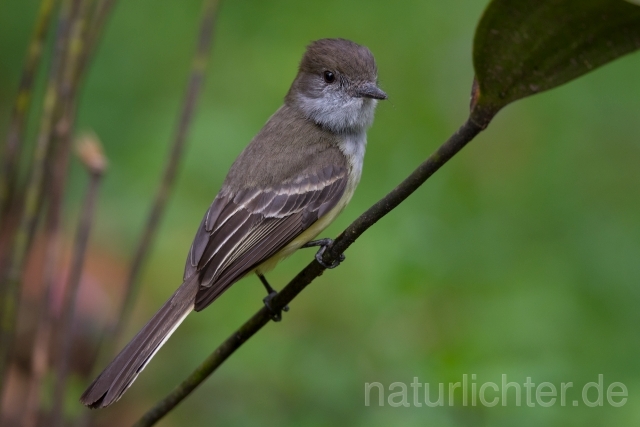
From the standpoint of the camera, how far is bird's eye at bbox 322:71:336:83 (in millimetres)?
3527

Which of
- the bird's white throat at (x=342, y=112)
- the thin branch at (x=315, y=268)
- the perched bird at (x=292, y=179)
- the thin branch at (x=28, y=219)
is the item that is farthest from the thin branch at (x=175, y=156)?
the bird's white throat at (x=342, y=112)

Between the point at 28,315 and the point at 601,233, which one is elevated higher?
the point at 601,233

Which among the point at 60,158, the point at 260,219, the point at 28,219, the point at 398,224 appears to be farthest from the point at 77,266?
the point at 398,224

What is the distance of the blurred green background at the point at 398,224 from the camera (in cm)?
366

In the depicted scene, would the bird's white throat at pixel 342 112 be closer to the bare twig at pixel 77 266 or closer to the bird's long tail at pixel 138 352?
the bird's long tail at pixel 138 352

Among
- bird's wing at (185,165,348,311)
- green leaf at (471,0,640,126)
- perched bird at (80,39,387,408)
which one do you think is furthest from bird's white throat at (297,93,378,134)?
green leaf at (471,0,640,126)

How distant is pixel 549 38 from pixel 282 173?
1.95m

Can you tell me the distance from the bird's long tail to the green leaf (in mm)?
1233

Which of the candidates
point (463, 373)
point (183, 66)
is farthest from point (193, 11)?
point (463, 373)

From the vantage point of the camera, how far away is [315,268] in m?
2.24

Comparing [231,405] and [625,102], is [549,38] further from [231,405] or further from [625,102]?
[625,102]

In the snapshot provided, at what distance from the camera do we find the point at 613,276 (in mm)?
4543

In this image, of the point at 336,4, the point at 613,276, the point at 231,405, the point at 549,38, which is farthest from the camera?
the point at 336,4

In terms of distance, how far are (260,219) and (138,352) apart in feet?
3.05
